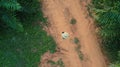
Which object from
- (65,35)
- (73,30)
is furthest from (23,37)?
(73,30)

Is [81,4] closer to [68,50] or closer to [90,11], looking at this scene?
[90,11]

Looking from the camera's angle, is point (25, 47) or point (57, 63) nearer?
point (57, 63)

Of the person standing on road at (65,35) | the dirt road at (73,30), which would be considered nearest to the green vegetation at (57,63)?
the dirt road at (73,30)

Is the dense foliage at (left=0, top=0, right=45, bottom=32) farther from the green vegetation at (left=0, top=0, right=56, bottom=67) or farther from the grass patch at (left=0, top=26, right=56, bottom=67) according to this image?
the grass patch at (left=0, top=26, right=56, bottom=67)

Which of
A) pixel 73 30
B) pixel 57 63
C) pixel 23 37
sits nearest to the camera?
pixel 57 63

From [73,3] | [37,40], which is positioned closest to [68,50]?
[37,40]

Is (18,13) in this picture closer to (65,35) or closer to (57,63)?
(65,35)
